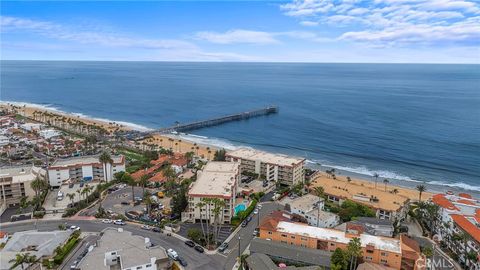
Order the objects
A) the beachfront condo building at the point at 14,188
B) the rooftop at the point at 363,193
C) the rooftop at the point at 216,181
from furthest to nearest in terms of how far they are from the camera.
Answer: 1. the rooftop at the point at 363,193
2. the beachfront condo building at the point at 14,188
3. the rooftop at the point at 216,181

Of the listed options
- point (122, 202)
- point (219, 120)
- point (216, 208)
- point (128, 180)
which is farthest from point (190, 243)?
point (219, 120)

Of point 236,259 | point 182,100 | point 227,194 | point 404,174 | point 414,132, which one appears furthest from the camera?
point 182,100

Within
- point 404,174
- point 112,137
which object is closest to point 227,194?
point 404,174

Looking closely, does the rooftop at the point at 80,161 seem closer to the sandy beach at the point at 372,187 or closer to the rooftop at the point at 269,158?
the rooftop at the point at 269,158

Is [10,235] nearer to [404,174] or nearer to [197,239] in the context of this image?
[197,239]

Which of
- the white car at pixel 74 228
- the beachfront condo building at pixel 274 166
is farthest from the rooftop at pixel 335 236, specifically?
the white car at pixel 74 228

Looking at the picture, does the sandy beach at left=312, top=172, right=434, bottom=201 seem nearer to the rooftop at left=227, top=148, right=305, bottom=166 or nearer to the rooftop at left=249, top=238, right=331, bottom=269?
the rooftop at left=227, top=148, right=305, bottom=166

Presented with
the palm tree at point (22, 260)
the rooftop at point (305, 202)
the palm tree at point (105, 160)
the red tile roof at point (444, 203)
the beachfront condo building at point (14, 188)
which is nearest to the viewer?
the palm tree at point (22, 260)

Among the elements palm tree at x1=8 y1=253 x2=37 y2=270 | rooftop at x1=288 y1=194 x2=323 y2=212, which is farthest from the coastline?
palm tree at x1=8 y1=253 x2=37 y2=270
